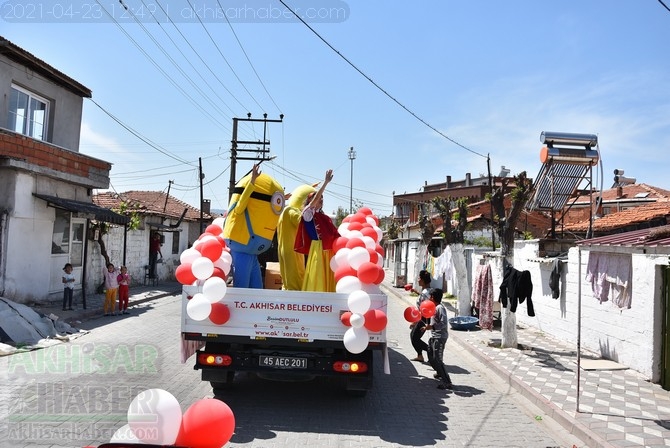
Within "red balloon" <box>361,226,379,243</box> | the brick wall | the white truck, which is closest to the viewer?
the white truck

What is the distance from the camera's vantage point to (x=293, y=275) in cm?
695

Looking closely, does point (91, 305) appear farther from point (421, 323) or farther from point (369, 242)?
point (369, 242)

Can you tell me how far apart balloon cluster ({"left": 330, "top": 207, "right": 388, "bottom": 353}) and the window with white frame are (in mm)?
11331

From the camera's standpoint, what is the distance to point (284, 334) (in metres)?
5.70

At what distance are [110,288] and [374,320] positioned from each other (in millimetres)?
10373

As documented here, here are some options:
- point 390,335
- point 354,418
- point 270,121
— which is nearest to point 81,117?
point 270,121

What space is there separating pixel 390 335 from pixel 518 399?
5129 millimetres

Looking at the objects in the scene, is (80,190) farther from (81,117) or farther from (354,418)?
(354,418)

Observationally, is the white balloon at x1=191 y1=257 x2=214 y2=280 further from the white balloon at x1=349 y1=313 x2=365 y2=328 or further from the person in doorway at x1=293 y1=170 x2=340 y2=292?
the white balloon at x1=349 y1=313 x2=365 y2=328

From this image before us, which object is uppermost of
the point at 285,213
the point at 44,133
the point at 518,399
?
the point at 44,133

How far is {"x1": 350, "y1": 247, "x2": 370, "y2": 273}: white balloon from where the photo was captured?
610cm

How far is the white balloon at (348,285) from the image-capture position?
5.89 metres

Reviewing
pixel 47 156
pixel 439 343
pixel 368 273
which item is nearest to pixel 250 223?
pixel 368 273

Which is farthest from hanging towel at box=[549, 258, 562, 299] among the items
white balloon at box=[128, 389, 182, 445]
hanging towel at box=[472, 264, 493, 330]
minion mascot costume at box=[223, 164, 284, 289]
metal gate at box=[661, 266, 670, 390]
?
white balloon at box=[128, 389, 182, 445]
